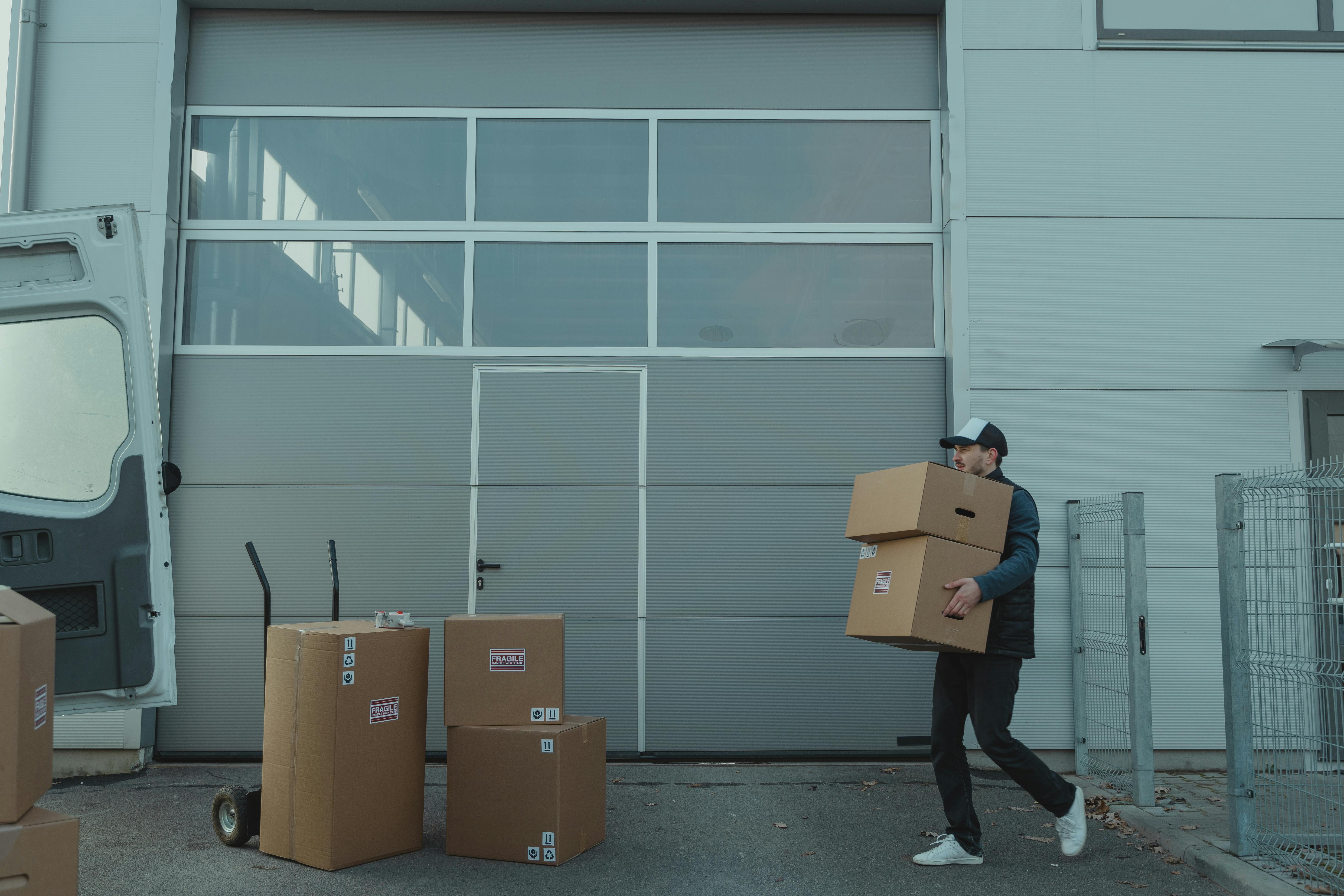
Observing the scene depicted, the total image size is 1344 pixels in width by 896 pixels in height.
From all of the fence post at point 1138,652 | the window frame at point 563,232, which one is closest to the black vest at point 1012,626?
the fence post at point 1138,652

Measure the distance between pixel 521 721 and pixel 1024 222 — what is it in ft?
13.1

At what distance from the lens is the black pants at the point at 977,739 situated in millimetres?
3486

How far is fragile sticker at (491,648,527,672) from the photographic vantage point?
12.0 feet

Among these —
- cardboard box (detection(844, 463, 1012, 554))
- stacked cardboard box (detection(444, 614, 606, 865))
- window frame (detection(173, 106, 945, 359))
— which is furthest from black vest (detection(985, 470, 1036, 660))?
window frame (detection(173, 106, 945, 359))

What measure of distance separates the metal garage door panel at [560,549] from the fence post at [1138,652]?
253 cm

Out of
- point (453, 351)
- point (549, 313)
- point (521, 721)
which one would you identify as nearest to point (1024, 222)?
point (549, 313)

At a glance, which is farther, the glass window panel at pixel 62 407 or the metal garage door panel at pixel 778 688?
the metal garage door panel at pixel 778 688

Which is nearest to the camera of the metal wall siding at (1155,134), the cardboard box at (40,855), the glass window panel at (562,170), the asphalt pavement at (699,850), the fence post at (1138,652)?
the cardboard box at (40,855)

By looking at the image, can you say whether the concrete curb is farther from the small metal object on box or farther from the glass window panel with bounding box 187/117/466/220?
the glass window panel with bounding box 187/117/466/220

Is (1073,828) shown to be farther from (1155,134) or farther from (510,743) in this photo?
(1155,134)

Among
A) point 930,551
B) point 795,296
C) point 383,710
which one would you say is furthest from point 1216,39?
point 383,710

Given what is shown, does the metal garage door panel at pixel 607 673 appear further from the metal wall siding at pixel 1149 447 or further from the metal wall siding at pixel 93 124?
the metal wall siding at pixel 93 124

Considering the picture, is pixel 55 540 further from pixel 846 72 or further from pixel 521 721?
pixel 846 72

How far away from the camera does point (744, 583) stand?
209 inches
